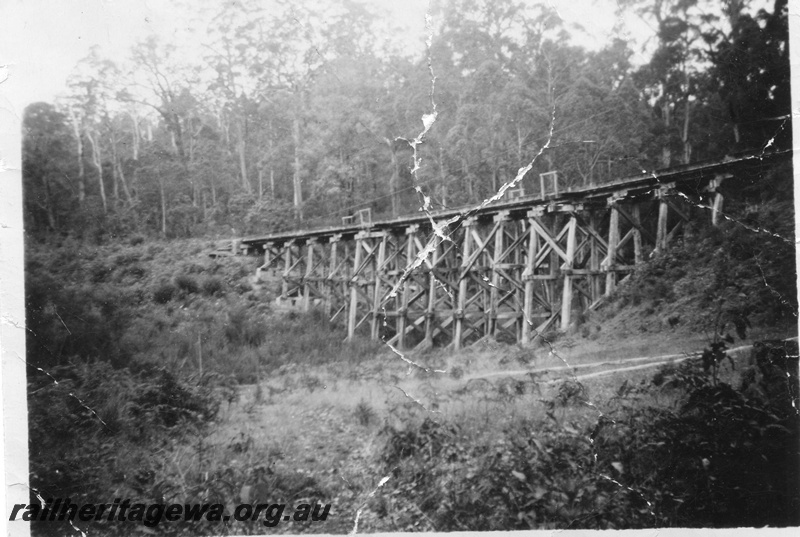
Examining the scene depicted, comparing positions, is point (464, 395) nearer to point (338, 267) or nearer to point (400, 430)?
point (400, 430)

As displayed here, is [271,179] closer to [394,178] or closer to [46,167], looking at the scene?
[394,178]

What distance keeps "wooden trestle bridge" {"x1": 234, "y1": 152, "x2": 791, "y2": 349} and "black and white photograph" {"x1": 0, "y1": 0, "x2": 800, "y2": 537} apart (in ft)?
0.18

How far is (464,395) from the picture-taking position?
356 centimetres

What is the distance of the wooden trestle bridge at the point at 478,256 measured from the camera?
Result: 378cm

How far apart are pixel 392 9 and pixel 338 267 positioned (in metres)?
2.87

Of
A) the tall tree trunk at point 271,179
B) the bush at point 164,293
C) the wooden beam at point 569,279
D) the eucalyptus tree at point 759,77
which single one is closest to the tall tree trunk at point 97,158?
the bush at point 164,293

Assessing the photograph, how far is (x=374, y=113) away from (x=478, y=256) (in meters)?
2.03

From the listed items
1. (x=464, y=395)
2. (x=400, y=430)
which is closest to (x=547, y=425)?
(x=464, y=395)

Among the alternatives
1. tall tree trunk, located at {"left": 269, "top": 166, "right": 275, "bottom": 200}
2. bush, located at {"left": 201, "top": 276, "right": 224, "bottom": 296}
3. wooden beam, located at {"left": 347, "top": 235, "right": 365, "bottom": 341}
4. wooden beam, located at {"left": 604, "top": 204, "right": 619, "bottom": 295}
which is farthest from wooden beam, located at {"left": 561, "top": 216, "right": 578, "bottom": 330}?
bush, located at {"left": 201, "top": 276, "right": 224, "bottom": 296}

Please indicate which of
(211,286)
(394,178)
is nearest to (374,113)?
(394,178)

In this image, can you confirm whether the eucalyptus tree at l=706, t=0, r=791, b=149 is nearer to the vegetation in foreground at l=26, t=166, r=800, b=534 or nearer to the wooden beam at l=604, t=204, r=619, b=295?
the vegetation in foreground at l=26, t=166, r=800, b=534

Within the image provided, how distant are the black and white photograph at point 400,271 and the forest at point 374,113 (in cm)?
2

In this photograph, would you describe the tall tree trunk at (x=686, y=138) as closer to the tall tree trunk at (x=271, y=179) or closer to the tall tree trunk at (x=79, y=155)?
the tall tree trunk at (x=271, y=179)

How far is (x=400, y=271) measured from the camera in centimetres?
441
